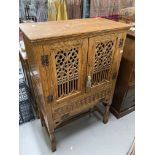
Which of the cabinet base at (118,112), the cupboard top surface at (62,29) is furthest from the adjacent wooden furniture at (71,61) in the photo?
the cabinet base at (118,112)

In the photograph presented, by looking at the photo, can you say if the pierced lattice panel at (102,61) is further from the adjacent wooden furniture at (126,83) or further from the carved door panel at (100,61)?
the adjacent wooden furniture at (126,83)

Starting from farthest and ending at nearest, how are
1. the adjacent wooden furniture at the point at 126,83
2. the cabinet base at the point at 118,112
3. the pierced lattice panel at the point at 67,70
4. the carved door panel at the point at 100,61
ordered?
the cabinet base at the point at 118,112, the adjacent wooden furniture at the point at 126,83, the carved door panel at the point at 100,61, the pierced lattice panel at the point at 67,70

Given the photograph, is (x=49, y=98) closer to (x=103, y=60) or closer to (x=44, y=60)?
(x=44, y=60)

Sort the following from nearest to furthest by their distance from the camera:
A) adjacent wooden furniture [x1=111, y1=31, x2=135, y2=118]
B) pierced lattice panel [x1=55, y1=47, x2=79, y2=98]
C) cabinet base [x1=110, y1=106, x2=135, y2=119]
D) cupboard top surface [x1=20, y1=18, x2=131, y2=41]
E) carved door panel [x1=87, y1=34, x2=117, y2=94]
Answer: cupboard top surface [x1=20, y1=18, x2=131, y2=41] < pierced lattice panel [x1=55, y1=47, x2=79, y2=98] < carved door panel [x1=87, y1=34, x2=117, y2=94] < adjacent wooden furniture [x1=111, y1=31, x2=135, y2=118] < cabinet base [x1=110, y1=106, x2=135, y2=119]

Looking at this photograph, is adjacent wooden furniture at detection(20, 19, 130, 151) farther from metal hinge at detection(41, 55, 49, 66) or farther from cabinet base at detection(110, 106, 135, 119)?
cabinet base at detection(110, 106, 135, 119)

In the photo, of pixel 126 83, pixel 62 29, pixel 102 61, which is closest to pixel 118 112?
pixel 126 83

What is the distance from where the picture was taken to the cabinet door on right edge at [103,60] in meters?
1.19

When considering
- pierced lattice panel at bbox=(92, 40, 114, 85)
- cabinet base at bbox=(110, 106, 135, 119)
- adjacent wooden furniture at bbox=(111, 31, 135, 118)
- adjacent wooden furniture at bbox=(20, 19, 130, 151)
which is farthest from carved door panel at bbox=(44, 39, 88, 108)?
cabinet base at bbox=(110, 106, 135, 119)

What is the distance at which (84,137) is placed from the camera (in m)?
1.72

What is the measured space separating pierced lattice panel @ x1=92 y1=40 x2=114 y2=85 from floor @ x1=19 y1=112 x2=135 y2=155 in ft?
2.27

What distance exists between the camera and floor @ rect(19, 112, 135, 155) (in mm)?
1585
